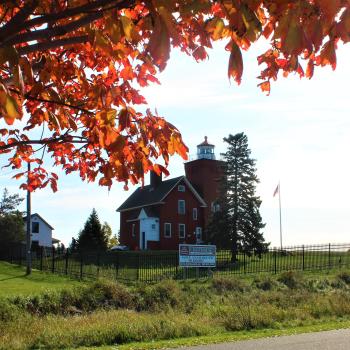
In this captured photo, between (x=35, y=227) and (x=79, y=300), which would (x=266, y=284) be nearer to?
(x=79, y=300)

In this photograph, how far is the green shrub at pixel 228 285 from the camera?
69.3 feet

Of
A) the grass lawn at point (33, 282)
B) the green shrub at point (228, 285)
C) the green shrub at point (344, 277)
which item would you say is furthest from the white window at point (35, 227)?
the green shrub at point (228, 285)

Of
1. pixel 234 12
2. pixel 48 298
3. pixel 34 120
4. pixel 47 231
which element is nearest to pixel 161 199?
pixel 47 231

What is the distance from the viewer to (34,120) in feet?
21.0

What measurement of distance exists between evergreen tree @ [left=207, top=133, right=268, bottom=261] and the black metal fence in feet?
14.2

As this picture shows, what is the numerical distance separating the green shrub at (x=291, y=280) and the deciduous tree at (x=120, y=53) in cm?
1736

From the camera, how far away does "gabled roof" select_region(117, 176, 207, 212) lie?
56359 millimetres

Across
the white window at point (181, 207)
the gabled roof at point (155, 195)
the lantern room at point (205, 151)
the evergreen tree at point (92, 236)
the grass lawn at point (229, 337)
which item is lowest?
the grass lawn at point (229, 337)

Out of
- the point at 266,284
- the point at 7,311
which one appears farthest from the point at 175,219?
the point at 7,311

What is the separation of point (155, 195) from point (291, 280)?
35269 millimetres

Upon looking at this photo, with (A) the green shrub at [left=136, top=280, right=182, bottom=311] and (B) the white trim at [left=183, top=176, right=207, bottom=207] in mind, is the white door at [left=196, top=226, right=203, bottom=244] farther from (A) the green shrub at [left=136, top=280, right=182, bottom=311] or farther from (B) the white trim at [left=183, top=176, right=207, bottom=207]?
(A) the green shrub at [left=136, top=280, right=182, bottom=311]

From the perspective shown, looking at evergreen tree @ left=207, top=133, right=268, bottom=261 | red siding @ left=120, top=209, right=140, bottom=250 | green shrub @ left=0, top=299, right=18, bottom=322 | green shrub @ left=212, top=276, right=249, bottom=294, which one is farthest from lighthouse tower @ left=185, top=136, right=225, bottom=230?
green shrub @ left=0, top=299, right=18, bottom=322

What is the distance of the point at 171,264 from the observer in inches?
1128

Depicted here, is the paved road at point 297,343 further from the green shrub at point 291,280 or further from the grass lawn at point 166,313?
the green shrub at point 291,280
